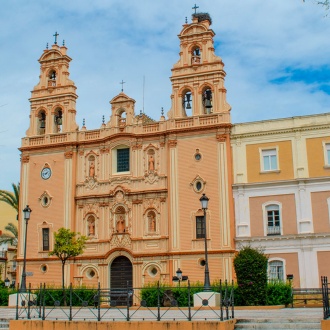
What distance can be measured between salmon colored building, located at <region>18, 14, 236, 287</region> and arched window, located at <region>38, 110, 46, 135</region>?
0.53 metres

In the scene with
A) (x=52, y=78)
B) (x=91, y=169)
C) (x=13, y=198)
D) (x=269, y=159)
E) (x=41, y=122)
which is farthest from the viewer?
(x=13, y=198)

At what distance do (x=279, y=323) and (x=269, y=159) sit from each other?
22.0 m

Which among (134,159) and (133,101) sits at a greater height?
(133,101)

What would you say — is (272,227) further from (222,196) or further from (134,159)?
(134,159)

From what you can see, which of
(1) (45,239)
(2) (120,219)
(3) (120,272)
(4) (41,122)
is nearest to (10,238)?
(1) (45,239)

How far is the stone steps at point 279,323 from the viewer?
1697 centimetres

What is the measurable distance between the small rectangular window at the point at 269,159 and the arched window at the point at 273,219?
2.52 metres

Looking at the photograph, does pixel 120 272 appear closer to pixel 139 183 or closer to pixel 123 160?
pixel 139 183

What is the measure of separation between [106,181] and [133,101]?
6.21 m

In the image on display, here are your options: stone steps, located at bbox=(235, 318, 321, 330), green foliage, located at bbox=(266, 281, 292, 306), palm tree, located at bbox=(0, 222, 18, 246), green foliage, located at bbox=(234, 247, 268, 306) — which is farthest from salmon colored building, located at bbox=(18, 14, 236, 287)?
stone steps, located at bbox=(235, 318, 321, 330)

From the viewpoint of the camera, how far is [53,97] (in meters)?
45.2

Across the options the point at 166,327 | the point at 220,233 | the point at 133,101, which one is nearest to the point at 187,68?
the point at 133,101

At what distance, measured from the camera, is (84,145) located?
4312cm

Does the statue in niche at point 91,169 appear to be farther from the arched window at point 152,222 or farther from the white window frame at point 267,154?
the white window frame at point 267,154
